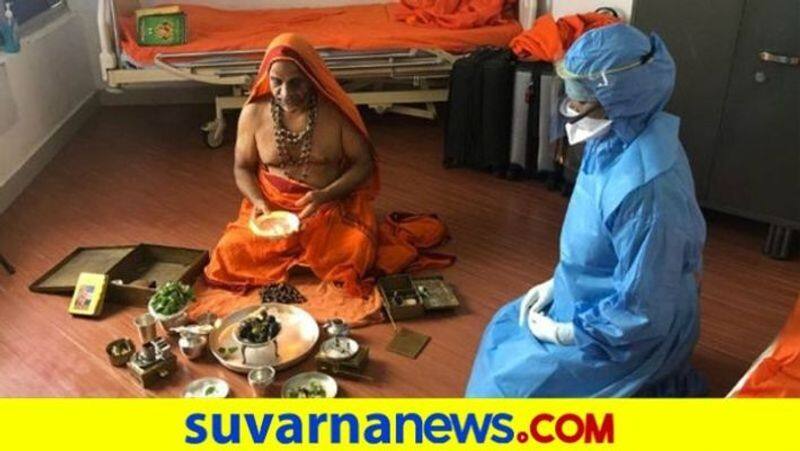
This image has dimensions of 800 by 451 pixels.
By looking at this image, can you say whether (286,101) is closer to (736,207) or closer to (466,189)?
(466,189)

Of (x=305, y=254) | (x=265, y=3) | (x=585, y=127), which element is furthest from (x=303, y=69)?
(x=265, y=3)

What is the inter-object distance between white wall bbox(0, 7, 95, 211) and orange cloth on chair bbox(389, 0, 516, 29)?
2.10m

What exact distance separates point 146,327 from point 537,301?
4.65 ft

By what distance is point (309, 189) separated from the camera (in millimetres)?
3035

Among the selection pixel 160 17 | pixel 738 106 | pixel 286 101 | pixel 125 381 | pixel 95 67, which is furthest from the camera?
pixel 95 67

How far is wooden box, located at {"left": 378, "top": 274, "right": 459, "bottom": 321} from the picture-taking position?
274 centimetres

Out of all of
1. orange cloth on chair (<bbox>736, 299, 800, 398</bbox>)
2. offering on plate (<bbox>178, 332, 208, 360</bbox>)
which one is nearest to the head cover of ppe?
orange cloth on chair (<bbox>736, 299, 800, 398</bbox>)

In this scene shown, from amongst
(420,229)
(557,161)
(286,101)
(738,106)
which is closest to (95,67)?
(286,101)

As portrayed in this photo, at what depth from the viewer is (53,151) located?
4.18 m

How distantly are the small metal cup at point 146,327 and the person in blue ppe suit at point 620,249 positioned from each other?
1258 millimetres

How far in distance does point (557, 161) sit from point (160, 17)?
2.33m

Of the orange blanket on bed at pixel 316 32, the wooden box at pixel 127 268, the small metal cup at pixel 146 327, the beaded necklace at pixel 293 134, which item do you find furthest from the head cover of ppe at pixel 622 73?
the orange blanket on bed at pixel 316 32

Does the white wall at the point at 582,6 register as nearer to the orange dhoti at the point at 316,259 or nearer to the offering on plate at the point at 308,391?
the orange dhoti at the point at 316,259

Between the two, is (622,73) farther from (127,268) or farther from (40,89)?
(40,89)
